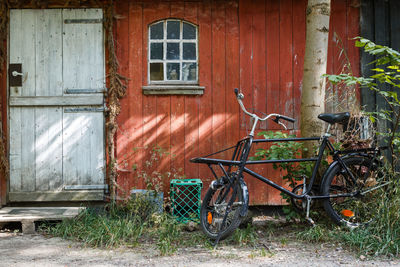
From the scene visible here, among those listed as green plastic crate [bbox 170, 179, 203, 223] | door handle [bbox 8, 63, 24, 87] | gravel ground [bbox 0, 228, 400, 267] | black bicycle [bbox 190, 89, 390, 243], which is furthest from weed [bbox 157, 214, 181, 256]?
door handle [bbox 8, 63, 24, 87]

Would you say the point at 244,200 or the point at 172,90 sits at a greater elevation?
the point at 172,90

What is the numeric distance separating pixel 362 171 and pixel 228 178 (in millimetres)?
1327

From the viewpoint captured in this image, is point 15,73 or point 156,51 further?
point 156,51

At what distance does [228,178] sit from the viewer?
3516 millimetres

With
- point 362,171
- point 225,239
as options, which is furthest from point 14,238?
point 362,171

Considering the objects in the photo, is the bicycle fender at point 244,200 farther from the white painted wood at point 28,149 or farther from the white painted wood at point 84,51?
Result: the white painted wood at point 28,149

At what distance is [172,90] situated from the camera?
15.9 ft

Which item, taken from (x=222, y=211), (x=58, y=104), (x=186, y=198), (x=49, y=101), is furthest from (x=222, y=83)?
(x=49, y=101)

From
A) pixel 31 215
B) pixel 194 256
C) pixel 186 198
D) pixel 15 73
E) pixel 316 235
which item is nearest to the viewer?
pixel 194 256

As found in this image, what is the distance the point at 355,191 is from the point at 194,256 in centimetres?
163

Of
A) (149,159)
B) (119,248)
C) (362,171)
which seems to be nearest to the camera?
(119,248)

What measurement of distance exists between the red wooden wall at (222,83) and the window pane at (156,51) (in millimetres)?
105

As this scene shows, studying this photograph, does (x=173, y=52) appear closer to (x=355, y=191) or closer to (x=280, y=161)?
(x=280, y=161)

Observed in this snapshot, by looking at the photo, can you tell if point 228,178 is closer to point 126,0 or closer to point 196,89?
point 196,89
